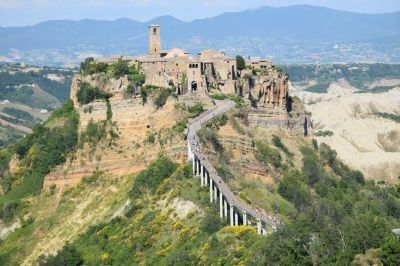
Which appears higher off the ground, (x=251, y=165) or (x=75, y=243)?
(x=251, y=165)

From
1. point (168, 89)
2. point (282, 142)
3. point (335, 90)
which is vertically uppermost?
point (168, 89)

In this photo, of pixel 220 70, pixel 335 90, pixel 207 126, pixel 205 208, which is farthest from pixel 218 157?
pixel 335 90

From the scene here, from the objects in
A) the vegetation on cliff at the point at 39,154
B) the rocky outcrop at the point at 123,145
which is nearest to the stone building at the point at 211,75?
the rocky outcrop at the point at 123,145

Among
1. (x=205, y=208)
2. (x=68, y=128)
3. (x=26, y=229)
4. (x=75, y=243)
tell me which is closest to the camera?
(x=205, y=208)

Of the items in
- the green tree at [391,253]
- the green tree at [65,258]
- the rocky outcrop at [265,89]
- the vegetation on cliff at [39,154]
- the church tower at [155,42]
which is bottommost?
the green tree at [65,258]

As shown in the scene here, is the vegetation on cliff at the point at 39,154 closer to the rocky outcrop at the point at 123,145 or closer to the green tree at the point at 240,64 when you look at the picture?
the rocky outcrop at the point at 123,145

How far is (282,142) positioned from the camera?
59125mm

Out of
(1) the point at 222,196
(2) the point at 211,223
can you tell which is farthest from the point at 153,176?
(2) the point at 211,223

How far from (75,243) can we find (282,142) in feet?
61.0

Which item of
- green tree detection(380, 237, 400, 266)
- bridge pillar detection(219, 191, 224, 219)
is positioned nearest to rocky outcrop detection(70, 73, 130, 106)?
bridge pillar detection(219, 191, 224, 219)

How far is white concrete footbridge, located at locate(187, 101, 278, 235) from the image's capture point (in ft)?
121

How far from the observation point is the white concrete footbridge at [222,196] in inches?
1447

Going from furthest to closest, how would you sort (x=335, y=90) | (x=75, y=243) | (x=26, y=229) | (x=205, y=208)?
(x=335, y=90) < (x=26, y=229) < (x=75, y=243) < (x=205, y=208)

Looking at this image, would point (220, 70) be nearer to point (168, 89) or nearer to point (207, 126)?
point (168, 89)
